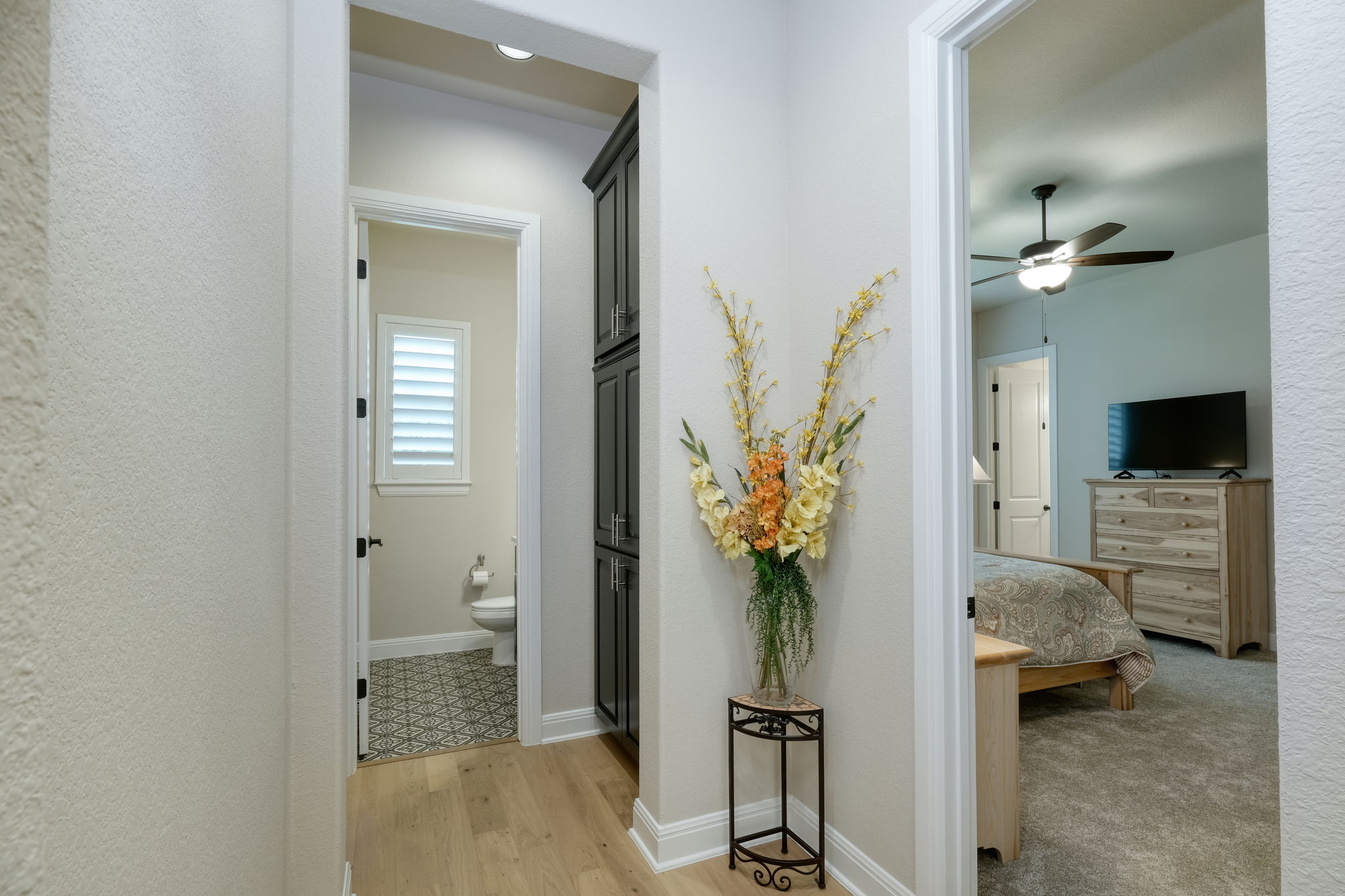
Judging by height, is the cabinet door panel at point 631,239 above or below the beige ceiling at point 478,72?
below

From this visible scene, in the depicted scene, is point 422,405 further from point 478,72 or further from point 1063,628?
point 1063,628

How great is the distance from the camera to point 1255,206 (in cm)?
415

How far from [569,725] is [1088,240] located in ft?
11.9

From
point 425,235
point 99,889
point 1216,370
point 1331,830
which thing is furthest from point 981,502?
point 99,889

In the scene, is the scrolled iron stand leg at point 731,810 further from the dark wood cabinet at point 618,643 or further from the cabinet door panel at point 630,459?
the cabinet door panel at point 630,459

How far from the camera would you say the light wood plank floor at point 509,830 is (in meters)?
1.94

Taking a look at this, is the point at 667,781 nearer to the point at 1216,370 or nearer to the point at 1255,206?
the point at 1255,206

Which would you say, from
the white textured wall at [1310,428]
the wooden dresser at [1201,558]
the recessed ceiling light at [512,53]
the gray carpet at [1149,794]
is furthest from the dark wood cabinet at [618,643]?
the wooden dresser at [1201,558]

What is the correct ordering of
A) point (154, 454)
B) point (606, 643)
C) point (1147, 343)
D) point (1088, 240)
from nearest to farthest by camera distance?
point (154, 454) → point (606, 643) → point (1088, 240) → point (1147, 343)

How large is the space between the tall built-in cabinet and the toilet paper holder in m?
1.68

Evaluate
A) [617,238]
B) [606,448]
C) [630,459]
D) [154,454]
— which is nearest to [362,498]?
[606,448]

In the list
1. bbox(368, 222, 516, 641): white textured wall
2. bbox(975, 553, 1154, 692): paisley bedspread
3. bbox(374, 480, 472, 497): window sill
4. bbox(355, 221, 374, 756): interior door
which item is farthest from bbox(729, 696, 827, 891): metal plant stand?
bbox(374, 480, 472, 497): window sill

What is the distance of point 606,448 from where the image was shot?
290cm

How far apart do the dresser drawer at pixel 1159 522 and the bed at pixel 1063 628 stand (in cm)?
172
